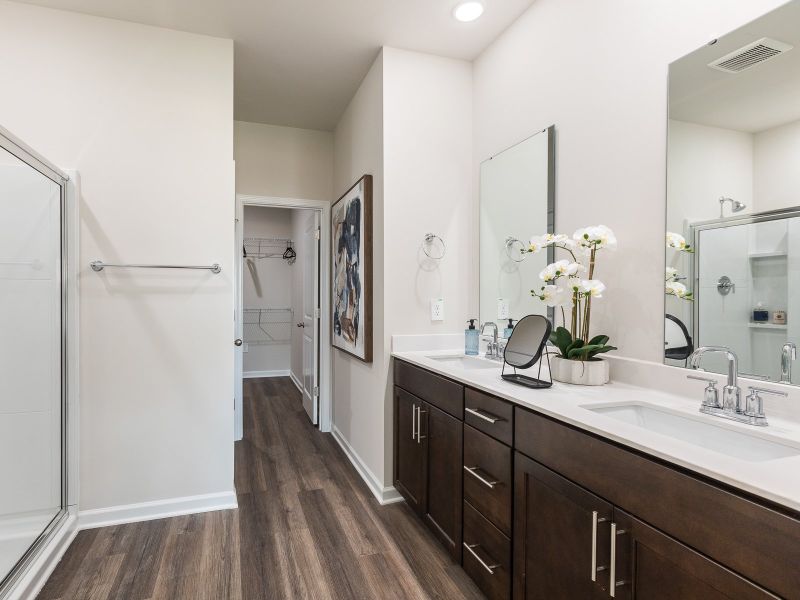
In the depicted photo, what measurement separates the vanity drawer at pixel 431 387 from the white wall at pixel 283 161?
6.89 ft

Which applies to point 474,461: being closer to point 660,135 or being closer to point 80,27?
point 660,135

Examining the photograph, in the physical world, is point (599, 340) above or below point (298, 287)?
below

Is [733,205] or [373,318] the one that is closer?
[733,205]

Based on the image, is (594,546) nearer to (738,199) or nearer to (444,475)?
(444,475)

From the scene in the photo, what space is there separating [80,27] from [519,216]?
2549mm

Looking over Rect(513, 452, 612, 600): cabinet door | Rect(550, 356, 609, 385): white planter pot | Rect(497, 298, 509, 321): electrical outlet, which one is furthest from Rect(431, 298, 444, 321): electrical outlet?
Rect(513, 452, 612, 600): cabinet door

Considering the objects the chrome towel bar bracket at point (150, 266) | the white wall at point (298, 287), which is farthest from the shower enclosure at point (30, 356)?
the white wall at point (298, 287)

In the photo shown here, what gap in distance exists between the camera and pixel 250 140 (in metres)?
3.97

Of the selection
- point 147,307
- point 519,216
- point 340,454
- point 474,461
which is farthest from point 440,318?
point 147,307

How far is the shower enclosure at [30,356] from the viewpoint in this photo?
1922 mm

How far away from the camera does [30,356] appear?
2.13 m

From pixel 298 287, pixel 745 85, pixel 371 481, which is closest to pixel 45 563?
pixel 371 481

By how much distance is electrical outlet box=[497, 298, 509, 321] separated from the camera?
259 centimetres

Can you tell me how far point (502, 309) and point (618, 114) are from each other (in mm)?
1135
